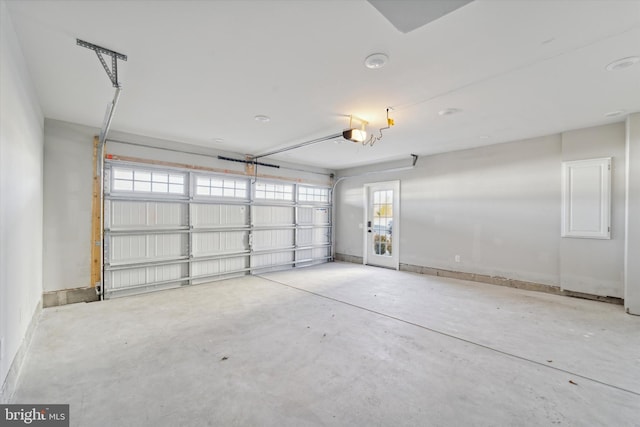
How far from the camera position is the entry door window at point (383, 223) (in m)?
6.71

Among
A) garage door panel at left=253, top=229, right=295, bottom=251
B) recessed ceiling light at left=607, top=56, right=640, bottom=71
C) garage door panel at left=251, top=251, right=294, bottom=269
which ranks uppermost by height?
recessed ceiling light at left=607, top=56, right=640, bottom=71

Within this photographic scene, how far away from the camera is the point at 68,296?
3.94 metres

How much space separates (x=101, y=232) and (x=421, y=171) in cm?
606

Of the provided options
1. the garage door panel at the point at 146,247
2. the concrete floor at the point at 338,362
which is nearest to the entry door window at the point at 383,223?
the concrete floor at the point at 338,362

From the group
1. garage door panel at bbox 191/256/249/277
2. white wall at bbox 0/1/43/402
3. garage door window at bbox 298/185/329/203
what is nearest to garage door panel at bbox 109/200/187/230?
garage door panel at bbox 191/256/249/277

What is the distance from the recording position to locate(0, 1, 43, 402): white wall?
185 cm

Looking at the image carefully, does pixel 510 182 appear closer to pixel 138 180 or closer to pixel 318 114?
pixel 318 114

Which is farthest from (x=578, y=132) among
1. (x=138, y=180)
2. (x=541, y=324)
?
(x=138, y=180)

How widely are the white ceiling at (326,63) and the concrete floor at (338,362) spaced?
2614 mm

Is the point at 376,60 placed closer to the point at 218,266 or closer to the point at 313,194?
the point at 218,266

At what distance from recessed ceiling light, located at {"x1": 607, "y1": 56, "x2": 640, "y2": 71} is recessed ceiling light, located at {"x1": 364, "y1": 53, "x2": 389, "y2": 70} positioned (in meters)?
2.00

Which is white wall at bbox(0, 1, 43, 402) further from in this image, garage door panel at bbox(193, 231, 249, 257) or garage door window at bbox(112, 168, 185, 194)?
garage door panel at bbox(193, 231, 249, 257)

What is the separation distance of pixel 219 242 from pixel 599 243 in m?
6.35

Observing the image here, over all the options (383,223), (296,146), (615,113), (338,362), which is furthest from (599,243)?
(296,146)
